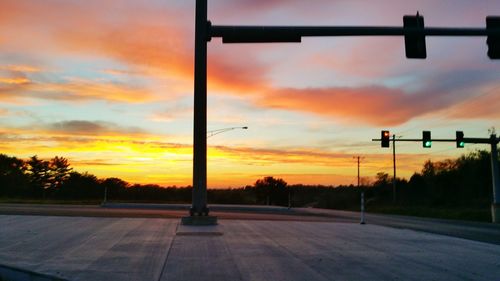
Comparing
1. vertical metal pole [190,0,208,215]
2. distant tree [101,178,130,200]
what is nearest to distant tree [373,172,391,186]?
distant tree [101,178,130,200]

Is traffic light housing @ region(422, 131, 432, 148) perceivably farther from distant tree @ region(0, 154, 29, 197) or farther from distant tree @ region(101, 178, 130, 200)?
distant tree @ region(0, 154, 29, 197)

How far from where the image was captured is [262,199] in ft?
260

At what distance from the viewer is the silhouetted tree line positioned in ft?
212

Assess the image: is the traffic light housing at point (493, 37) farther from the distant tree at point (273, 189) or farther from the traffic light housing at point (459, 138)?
the distant tree at point (273, 189)

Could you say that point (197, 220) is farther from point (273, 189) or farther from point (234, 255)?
point (273, 189)

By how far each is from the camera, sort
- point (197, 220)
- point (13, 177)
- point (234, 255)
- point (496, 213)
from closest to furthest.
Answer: point (234, 255) < point (197, 220) < point (496, 213) < point (13, 177)

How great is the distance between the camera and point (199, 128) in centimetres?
1598

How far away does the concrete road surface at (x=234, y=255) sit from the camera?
7.84 m

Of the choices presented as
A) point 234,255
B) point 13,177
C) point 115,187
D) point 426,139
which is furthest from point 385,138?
point 13,177

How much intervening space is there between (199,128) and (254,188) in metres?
68.8

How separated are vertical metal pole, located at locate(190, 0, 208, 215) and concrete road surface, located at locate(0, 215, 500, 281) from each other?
1609 millimetres

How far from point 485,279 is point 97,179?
230 ft

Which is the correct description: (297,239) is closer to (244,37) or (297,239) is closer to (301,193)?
(244,37)

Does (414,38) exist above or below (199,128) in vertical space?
above
